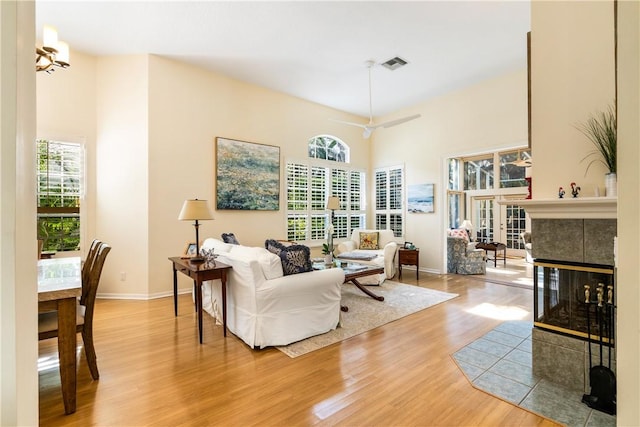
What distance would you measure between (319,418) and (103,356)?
6.90 ft

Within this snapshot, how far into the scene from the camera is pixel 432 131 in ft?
21.0

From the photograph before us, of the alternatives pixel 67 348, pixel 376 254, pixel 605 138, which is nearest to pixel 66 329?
pixel 67 348

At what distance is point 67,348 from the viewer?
6.57 ft

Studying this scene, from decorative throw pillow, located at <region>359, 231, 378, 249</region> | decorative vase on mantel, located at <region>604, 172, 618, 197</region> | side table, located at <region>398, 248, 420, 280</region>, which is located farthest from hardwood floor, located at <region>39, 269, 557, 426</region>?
decorative throw pillow, located at <region>359, 231, 378, 249</region>

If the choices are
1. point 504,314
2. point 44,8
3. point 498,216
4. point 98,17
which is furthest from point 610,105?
point 498,216

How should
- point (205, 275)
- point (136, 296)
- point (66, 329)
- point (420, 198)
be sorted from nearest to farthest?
point (66, 329)
point (205, 275)
point (136, 296)
point (420, 198)

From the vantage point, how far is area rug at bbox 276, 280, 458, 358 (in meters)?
2.99

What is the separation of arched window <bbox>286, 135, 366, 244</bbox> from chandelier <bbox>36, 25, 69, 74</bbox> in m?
3.77

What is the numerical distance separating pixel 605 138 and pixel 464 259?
456 cm

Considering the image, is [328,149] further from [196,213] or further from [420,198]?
[196,213]

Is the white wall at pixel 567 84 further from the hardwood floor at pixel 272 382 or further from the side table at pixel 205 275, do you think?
the side table at pixel 205 275

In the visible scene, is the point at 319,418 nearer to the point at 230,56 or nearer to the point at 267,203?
the point at 267,203

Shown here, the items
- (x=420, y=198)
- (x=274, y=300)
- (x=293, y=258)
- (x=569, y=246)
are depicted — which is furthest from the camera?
(x=420, y=198)
